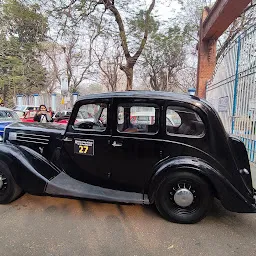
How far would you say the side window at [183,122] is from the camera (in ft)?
10.5

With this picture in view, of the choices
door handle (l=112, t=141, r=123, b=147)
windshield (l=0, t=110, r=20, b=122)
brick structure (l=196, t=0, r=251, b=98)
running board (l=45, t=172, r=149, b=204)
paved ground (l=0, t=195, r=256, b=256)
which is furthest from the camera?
windshield (l=0, t=110, r=20, b=122)

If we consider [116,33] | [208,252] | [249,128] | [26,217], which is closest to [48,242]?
[26,217]

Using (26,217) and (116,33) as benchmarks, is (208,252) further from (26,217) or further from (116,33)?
(116,33)

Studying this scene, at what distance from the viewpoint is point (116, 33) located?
14602 mm

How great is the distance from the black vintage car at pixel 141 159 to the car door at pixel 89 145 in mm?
14

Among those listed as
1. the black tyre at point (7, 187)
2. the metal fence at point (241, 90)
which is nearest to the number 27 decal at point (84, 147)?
the black tyre at point (7, 187)

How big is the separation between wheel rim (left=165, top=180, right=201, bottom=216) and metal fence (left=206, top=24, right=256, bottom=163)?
10.5ft

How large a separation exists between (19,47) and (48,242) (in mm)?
29348

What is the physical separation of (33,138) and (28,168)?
2.08 ft

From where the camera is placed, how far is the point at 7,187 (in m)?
3.57

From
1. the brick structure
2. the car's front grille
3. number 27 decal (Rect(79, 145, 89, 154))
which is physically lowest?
number 27 decal (Rect(79, 145, 89, 154))

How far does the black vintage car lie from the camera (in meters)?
3.07

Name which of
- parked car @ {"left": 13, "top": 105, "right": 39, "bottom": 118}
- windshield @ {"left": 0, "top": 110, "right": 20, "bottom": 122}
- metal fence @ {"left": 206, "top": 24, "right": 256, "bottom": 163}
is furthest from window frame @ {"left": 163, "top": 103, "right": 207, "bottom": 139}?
parked car @ {"left": 13, "top": 105, "right": 39, "bottom": 118}

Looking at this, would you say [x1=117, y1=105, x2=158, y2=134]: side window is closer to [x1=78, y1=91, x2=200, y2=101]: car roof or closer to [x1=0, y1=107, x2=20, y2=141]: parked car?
[x1=78, y1=91, x2=200, y2=101]: car roof
